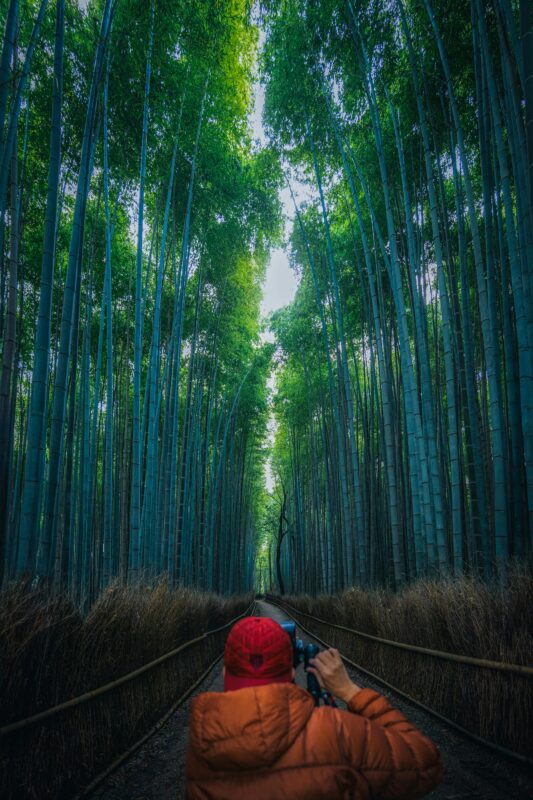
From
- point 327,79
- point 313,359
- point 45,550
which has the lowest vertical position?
point 45,550

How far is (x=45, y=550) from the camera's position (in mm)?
2879

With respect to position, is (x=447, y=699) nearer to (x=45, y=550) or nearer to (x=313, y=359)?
(x=45, y=550)

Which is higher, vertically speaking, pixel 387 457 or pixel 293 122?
pixel 293 122

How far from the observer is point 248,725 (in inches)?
30.6

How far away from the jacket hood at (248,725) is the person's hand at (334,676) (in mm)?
79

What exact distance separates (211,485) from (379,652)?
708 centimetres

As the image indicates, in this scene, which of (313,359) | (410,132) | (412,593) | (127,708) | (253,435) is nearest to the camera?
(127,708)

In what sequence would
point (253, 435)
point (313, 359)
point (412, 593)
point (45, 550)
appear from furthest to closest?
point (253, 435) < point (313, 359) < point (412, 593) < point (45, 550)

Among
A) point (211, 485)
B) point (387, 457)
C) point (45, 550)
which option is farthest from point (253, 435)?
point (45, 550)

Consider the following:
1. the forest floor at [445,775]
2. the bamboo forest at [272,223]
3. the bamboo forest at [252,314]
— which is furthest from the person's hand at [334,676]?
the bamboo forest at [272,223]

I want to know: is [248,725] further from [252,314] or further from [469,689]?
[252,314]

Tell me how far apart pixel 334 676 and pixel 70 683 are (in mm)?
1635

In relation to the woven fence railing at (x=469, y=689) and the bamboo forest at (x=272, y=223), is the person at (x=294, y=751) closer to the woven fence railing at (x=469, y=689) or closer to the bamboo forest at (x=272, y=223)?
the woven fence railing at (x=469, y=689)

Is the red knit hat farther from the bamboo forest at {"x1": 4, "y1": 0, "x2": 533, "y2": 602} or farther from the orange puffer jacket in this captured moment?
the bamboo forest at {"x1": 4, "y1": 0, "x2": 533, "y2": 602}
